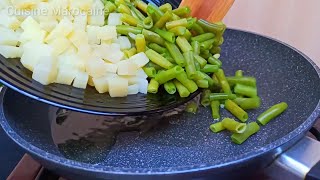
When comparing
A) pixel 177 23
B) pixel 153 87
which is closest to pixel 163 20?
pixel 177 23

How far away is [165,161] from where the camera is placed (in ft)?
2.32

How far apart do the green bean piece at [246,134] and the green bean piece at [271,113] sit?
0.03m

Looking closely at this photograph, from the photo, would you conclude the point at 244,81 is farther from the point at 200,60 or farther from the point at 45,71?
the point at 45,71

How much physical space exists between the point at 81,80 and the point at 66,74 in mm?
25

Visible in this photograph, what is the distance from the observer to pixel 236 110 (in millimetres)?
792

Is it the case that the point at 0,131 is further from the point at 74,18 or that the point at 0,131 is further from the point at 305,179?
the point at 305,179

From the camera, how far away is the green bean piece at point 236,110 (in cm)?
79

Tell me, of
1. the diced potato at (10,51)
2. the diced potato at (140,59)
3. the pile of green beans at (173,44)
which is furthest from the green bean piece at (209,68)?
the diced potato at (10,51)

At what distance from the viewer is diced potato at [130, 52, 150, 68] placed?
739mm

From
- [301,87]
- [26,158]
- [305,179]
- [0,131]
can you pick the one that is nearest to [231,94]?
[301,87]

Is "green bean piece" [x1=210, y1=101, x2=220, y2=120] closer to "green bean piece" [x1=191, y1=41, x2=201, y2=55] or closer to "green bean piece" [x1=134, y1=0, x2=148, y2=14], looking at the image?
"green bean piece" [x1=191, y1=41, x2=201, y2=55]

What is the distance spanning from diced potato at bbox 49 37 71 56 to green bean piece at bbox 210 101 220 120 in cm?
28

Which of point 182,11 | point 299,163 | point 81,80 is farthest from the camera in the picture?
point 182,11

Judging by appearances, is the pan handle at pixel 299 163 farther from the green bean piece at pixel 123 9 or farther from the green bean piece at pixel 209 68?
the green bean piece at pixel 123 9
